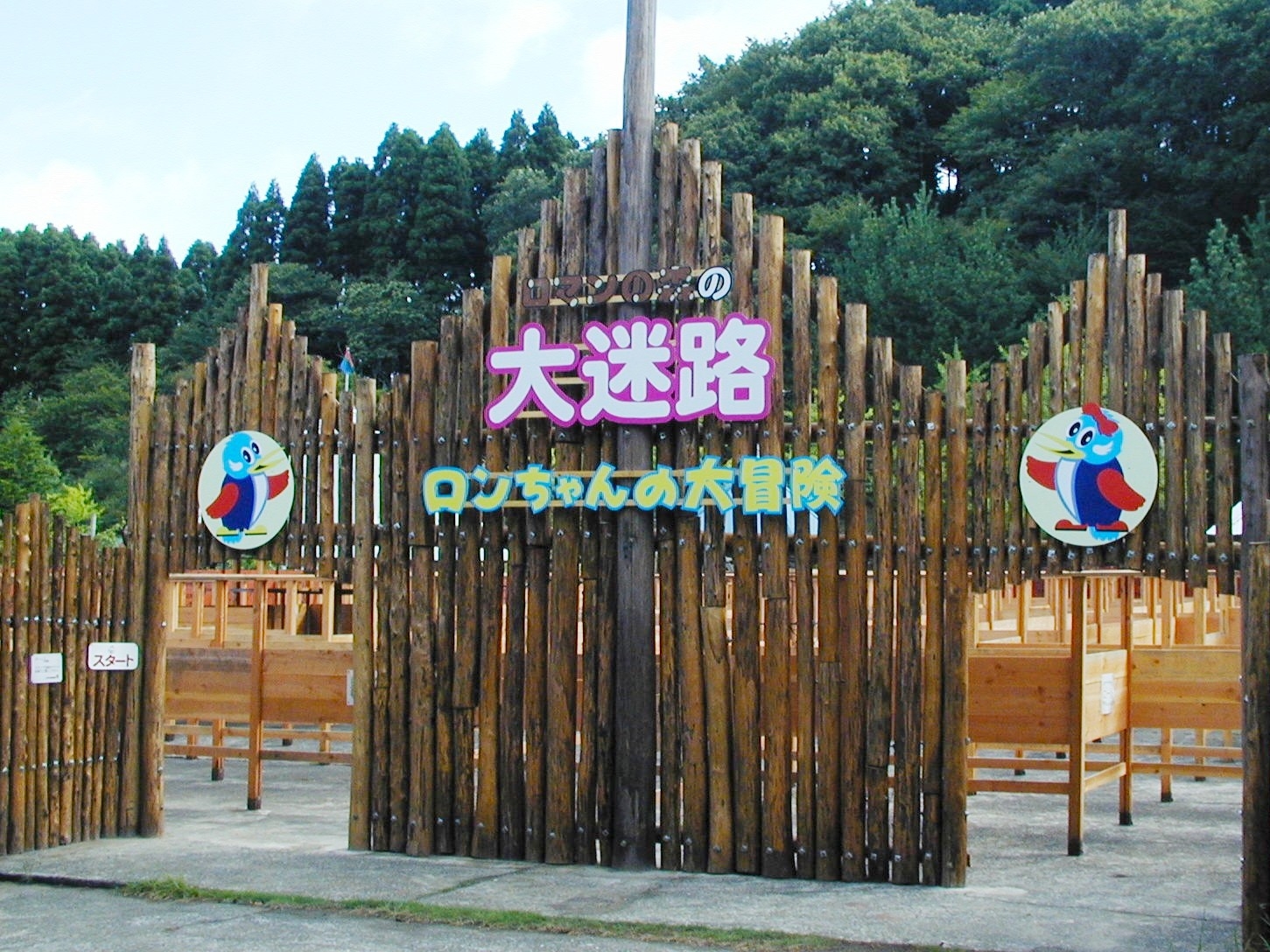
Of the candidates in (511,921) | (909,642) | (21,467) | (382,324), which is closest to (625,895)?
(511,921)

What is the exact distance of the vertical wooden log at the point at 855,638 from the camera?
27.3ft

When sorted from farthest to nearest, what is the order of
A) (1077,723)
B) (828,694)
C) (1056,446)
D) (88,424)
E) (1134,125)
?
1. (88,424)
2. (1134,125)
3. (1077,723)
4. (828,694)
5. (1056,446)

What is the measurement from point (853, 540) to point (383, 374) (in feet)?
117

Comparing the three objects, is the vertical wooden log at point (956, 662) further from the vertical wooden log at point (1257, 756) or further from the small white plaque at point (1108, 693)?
the small white plaque at point (1108, 693)

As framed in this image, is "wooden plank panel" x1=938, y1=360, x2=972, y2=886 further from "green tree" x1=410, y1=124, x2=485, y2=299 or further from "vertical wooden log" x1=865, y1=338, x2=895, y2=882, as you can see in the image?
"green tree" x1=410, y1=124, x2=485, y2=299

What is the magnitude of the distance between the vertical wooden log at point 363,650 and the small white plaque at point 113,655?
158 cm

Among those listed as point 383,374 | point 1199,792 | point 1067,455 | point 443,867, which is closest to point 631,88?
point 1067,455

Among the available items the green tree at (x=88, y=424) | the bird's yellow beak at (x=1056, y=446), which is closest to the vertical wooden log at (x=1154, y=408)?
the bird's yellow beak at (x=1056, y=446)

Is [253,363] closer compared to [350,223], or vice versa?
[253,363]

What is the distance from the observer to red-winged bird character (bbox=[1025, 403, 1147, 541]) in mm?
7879

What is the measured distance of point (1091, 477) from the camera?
26.1 feet

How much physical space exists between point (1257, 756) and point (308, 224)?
49814 millimetres

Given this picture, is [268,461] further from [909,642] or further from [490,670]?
[909,642]

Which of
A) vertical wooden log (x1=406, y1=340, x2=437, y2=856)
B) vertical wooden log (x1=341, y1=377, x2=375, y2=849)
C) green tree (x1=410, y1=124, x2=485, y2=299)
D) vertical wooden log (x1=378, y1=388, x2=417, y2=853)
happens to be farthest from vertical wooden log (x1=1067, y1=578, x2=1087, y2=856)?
green tree (x1=410, y1=124, x2=485, y2=299)
